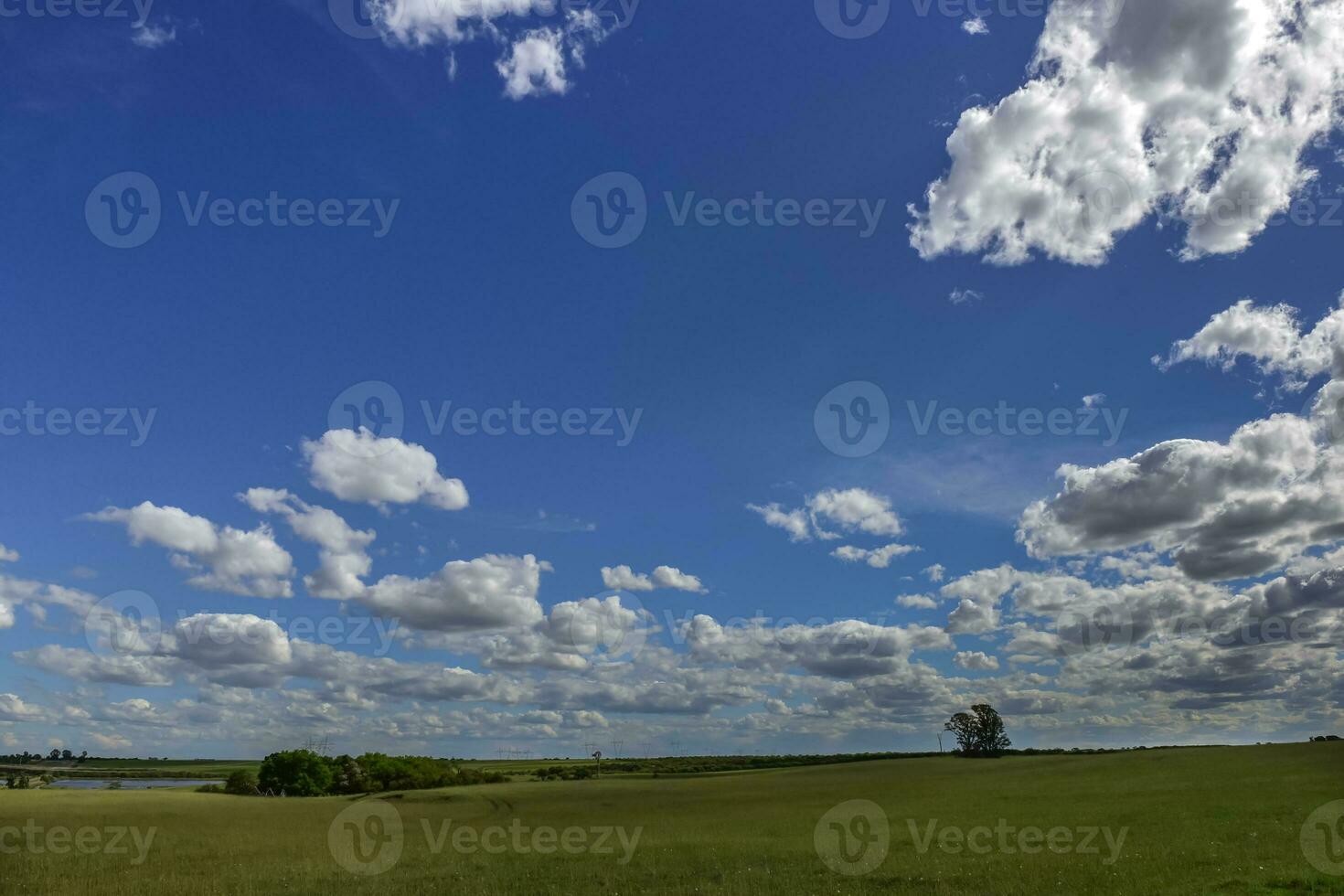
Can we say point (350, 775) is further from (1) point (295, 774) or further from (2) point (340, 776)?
(1) point (295, 774)

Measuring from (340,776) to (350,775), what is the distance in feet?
5.01

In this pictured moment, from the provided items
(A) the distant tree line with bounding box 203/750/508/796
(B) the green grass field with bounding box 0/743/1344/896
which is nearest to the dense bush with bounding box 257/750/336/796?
(A) the distant tree line with bounding box 203/750/508/796

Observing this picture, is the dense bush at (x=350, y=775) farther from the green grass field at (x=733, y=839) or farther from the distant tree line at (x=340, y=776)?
the green grass field at (x=733, y=839)

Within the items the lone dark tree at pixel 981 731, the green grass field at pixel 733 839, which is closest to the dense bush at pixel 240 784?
the green grass field at pixel 733 839

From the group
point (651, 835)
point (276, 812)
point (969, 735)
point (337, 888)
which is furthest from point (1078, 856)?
point (969, 735)

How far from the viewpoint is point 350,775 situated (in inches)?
5349

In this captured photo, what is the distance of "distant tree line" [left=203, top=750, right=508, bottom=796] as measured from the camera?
127500 mm

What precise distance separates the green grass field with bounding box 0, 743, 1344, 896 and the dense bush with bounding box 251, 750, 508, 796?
45224mm

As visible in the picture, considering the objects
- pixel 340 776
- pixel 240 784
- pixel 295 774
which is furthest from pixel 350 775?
pixel 240 784

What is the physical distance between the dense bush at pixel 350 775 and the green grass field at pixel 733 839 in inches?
1780

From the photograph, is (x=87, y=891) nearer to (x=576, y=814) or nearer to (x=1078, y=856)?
(x=1078, y=856)

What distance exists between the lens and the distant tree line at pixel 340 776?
12750cm

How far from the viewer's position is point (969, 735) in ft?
552

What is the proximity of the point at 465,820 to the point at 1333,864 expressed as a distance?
51.7 meters
